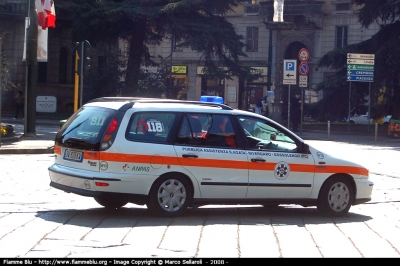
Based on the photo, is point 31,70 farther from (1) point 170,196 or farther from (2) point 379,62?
(2) point 379,62

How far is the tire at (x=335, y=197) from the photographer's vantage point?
10.0 m

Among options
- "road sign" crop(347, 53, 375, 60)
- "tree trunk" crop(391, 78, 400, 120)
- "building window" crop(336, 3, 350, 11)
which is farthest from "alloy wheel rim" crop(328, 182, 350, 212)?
"building window" crop(336, 3, 350, 11)

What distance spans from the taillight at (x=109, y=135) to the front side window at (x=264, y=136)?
1817mm

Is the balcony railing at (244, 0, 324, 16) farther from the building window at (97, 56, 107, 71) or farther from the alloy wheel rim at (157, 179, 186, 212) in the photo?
the alloy wheel rim at (157, 179, 186, 212)

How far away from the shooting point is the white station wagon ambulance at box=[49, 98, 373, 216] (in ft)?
29.6

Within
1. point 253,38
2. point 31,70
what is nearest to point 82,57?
point 31,70

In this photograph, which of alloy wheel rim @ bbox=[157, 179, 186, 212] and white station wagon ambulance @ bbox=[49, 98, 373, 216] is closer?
white station wagon ambulance @ bbox=[49, 98, 373, 216]

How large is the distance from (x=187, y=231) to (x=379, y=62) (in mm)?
29878

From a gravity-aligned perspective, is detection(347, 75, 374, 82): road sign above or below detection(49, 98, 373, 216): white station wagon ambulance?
above

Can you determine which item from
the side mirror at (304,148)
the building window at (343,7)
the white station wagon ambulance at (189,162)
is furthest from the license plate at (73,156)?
the building window at (343,7)

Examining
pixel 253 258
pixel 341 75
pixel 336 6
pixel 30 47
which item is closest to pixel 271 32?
pixel 336 6

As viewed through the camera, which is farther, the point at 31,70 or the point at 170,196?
the point at 31,70

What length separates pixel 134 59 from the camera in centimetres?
3759

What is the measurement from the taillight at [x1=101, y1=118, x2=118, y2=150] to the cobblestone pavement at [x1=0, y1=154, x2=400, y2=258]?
0.96m
